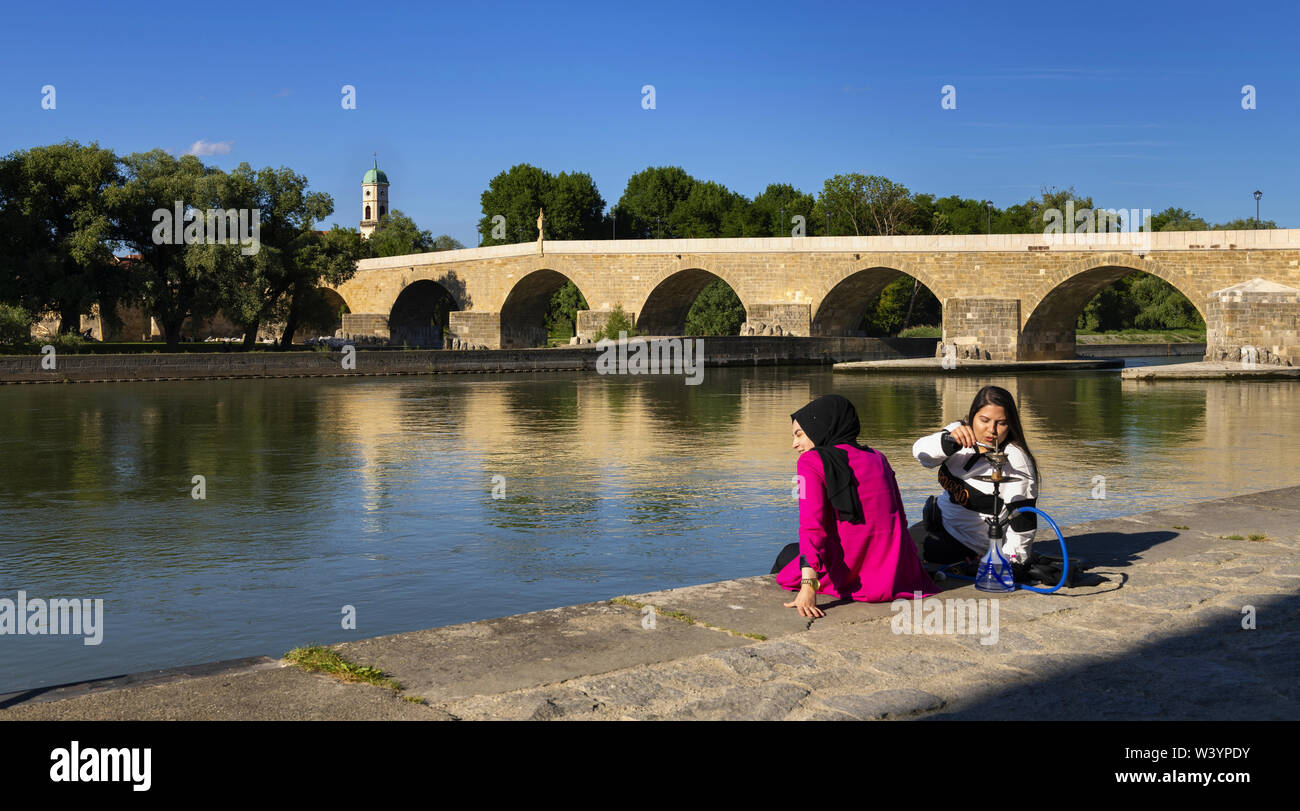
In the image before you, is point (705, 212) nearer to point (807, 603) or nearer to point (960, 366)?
point (960, 366)

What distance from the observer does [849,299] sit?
135 ft

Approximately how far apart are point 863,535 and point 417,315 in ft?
180

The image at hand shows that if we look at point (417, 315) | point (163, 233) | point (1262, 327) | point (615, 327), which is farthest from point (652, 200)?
point (1262, 327)

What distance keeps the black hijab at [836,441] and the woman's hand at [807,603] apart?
33 centimetres

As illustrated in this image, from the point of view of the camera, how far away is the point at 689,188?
72.4 metres

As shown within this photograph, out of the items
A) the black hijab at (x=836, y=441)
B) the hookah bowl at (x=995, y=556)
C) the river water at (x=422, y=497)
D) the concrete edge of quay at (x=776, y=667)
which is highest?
the black hijab at (x=836, y=441)

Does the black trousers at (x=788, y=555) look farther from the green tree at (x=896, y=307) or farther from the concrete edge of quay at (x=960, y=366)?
the green tree at (x=896, y=307)

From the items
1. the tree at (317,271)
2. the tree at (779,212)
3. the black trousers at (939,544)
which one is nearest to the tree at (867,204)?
the tree at (779,212)

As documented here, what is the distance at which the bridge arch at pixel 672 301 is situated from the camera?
4362 cm

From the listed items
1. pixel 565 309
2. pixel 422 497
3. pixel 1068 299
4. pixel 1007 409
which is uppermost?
pixel 565 309

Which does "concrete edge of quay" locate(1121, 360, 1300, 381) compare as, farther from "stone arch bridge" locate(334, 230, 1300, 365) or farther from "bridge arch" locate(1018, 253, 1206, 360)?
"bridge arch" locate(1018, 253, 1206, 360)

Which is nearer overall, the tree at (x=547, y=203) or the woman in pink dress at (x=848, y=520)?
the woman in pink dress at (x=848, y=520)

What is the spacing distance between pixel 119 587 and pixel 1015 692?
454 cm
